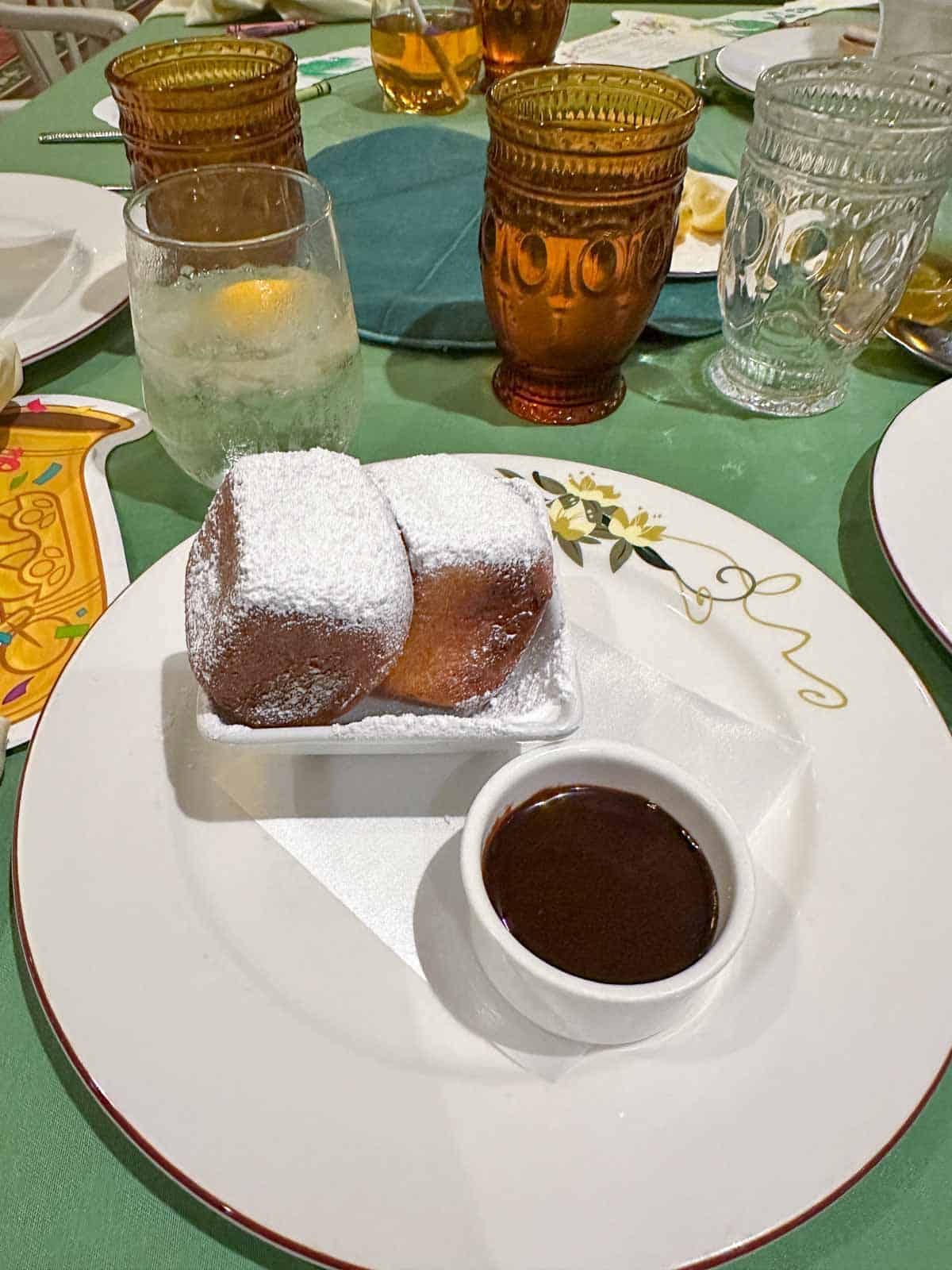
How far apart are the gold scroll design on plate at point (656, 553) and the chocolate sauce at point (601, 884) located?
20cm

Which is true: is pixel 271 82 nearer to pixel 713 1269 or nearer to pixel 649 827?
A: pixel 649 827

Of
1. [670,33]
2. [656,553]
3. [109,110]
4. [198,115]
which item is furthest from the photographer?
[670,33]

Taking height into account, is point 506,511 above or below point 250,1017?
above

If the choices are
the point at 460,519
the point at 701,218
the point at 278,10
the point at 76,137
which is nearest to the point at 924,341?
the point at 701,218

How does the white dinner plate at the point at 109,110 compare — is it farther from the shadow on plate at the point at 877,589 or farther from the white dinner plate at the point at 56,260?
the shadow on plate at the point at 877,589

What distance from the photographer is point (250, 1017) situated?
1.84 ft

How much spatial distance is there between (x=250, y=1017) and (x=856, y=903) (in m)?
0.41

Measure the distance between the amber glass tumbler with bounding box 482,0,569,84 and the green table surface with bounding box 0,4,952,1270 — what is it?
107 mm

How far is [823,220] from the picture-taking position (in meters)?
1.01

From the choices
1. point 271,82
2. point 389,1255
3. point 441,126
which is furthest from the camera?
point 441,126

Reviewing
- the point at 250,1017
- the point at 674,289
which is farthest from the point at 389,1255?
the point at 674,289

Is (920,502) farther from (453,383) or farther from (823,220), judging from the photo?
(453,383)

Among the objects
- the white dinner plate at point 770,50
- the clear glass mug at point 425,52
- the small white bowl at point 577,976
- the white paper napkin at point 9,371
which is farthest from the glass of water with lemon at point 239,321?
the white dinner plate at point 770,50

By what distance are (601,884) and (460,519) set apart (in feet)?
0.97
